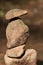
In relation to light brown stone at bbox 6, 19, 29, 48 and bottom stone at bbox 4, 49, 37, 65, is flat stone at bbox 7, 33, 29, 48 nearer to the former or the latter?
light brown stone at bbox 6, 19, 29, 48

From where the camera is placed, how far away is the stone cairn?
3.36 metres

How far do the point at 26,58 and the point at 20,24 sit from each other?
0.43 metres

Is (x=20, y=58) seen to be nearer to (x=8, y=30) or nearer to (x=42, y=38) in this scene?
(x=8, y=30)

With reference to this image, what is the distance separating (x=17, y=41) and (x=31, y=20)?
2.50m

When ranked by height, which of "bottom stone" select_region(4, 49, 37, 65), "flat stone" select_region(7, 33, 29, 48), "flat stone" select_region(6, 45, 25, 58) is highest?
"flat stone" select_region(7, 33, 29, 48)

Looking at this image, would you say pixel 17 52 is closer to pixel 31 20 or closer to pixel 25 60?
pixel 25 60

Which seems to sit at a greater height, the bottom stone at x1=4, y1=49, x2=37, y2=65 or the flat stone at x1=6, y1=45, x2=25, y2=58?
the flat stone at x1=6, y1=45, x2=25, y2=58

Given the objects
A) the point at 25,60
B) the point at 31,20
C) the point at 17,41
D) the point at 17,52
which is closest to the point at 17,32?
the point at 17,41

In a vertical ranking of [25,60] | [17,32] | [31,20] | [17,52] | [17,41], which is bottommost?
[31,20]

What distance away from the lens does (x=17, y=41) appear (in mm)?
3396

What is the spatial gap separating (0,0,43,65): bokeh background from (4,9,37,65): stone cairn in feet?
3.68

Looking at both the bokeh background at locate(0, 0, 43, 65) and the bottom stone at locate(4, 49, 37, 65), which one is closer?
the bottom stone at locate(4, 49, 37, 65)

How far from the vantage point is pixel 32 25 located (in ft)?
18.7

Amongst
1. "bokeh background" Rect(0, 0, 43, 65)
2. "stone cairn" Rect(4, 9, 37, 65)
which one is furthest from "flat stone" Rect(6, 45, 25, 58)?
"bokeh background" Rect(0, 0, 43, 65)
